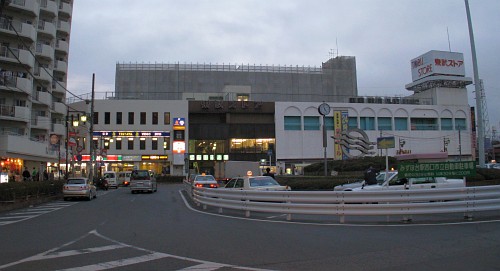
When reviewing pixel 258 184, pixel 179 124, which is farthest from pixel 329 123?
pixel 258 184

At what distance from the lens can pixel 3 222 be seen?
51.0ft

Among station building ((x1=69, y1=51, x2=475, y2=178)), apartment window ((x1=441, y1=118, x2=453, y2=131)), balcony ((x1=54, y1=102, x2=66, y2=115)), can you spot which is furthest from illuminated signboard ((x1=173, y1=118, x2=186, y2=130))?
apartment window ((x1=441, y1=118, x2=453, y2=131))

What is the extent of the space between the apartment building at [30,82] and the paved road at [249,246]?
94.9 ft

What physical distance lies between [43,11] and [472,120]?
248ft

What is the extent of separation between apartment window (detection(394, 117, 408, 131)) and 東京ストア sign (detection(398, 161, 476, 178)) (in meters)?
69.0

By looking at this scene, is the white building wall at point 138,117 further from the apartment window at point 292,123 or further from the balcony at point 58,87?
the apartment window at point 292,123

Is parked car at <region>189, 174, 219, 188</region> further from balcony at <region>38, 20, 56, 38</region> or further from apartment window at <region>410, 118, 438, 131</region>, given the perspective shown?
apartment window at <region>410, 118, 438, 131</region>

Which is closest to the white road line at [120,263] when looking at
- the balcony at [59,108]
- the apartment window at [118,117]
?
the balcony at [59,108]

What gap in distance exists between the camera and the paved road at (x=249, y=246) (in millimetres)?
7574

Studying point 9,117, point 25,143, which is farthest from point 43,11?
point 25,143

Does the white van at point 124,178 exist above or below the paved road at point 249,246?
above

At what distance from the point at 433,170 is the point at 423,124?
72727 millimetres

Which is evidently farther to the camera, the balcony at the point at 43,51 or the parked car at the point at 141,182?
the balcony at the point at 43,51

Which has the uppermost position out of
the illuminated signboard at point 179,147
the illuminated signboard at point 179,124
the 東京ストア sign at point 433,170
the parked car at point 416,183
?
the illuminated signboard at point 179,124
